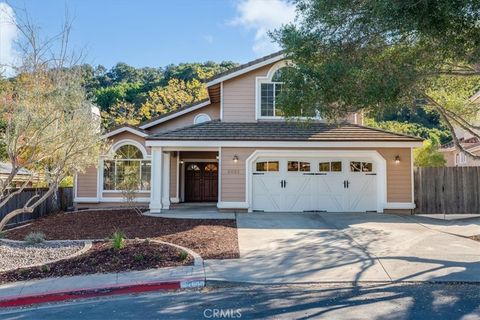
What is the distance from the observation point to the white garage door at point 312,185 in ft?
51.0

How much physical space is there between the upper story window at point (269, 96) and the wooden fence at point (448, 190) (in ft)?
20.7

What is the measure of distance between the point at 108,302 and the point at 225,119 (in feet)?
37.0

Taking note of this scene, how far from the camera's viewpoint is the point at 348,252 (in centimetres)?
862

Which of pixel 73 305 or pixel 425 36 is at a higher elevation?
pixel 425 36

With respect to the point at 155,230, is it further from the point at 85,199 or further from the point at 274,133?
the point at 85,199

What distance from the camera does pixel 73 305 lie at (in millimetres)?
5949

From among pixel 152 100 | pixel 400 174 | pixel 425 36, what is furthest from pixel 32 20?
pixel 152 100

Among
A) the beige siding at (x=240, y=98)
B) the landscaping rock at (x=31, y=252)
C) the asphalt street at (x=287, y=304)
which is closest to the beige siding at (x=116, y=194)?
the beige siding at (x=240, y=98)

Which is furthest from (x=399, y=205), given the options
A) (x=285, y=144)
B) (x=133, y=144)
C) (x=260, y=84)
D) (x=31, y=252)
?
(x=31, y=252)

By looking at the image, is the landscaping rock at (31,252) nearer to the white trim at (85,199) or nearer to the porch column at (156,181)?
the porch column at (156,181)

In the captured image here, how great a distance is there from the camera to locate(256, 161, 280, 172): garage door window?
→ 15656 millimetres

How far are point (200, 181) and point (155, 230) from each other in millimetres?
9642

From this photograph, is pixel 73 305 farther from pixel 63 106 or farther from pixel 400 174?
pixel 400 174

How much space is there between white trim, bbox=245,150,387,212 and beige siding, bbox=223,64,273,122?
191 centimetres
